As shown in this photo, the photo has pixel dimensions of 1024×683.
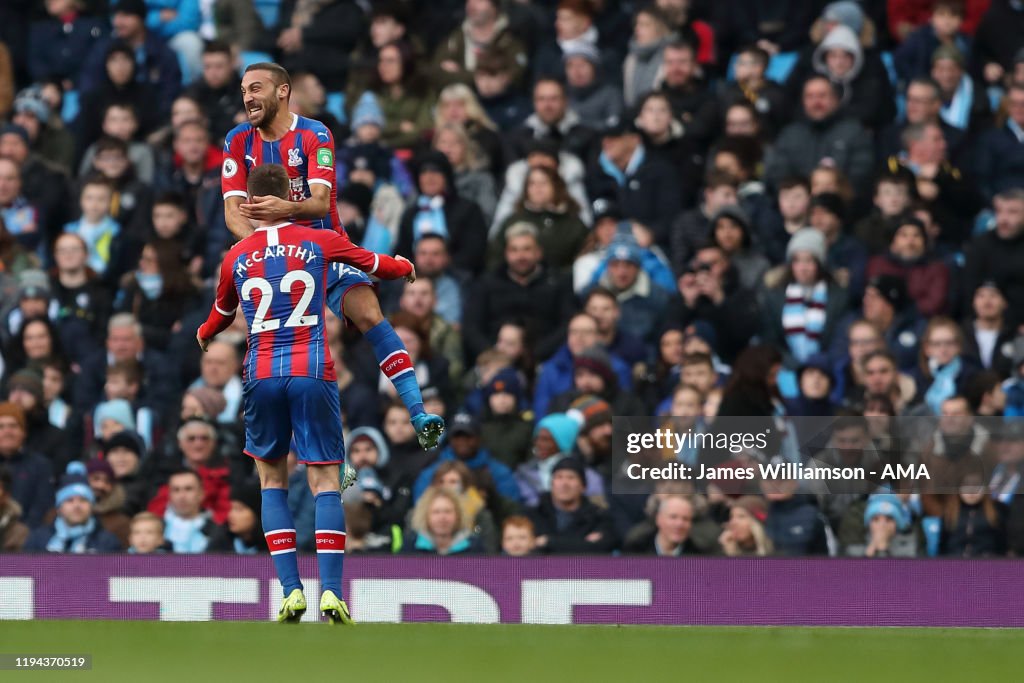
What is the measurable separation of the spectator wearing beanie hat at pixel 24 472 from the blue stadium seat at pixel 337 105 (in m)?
4.08

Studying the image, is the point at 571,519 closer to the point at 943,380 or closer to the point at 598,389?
the point at 598,389

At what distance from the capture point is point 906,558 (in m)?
12.8

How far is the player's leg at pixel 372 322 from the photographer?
10477 millimetres

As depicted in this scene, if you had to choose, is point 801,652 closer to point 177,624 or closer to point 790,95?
point 177,624

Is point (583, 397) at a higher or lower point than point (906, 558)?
higher

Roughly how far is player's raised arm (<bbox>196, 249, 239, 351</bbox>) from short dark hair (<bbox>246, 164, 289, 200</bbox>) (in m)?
0.33

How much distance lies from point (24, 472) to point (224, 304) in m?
4.82

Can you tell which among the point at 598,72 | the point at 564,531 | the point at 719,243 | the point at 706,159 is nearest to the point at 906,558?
the point at 564,531

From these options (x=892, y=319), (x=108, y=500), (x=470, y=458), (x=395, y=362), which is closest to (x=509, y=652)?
(x=395, y=362)

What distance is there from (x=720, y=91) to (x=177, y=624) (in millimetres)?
8069

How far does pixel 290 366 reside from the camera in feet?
33.0

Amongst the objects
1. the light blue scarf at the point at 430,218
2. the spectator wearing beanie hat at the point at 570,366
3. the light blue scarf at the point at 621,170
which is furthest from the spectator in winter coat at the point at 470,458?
the light blue scarf at the point at 621,170

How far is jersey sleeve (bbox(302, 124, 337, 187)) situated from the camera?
10242mm

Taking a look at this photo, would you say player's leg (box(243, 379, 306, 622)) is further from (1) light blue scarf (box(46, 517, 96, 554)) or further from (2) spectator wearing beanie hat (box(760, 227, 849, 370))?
(2) spectator wearing beanie hat (box(760, 227, 849, 370))
